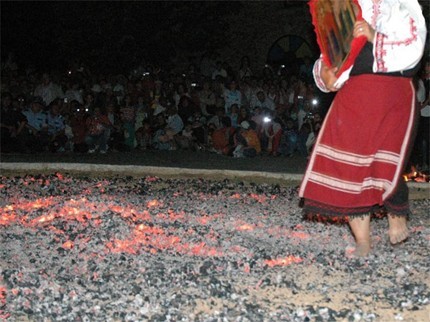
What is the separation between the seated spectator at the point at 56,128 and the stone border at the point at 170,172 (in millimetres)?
3829

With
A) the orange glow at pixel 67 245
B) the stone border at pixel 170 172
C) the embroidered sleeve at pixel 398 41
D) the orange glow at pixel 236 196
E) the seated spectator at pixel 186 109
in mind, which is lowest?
the orange glow at pixel 67 245

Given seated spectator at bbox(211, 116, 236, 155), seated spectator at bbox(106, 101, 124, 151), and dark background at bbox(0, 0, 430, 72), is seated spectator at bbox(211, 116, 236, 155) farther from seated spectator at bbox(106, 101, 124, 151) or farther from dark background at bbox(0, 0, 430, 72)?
dark background at bbox(0, 0, 430, 72)

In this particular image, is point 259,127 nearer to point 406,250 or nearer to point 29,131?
point 29,131

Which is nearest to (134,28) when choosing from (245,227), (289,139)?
→ (289,139)

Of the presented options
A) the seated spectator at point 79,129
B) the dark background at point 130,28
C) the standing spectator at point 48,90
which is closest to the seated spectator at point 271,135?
the seated spectator at point 79,129

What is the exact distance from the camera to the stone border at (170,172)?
27.1 ft

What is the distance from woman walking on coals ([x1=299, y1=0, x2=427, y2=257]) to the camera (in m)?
4.47

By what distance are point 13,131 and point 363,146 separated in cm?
929

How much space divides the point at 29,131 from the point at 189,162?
11.1ft

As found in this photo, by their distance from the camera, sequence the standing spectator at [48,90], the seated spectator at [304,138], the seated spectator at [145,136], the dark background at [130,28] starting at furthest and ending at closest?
the dark background at [130,28], the standing spectator at [48,90], the seated spectator at [145,136], the seated spectator at [304,138]

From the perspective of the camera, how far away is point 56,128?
1320 centimetres

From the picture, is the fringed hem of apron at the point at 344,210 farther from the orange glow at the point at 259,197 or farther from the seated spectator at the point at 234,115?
the seated spectator at the point at 234,115

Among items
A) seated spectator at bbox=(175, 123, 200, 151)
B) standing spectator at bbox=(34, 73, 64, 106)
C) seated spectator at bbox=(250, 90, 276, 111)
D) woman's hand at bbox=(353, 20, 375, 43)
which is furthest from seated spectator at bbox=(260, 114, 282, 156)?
woman's hand at bbox=(353, 20, 375, 43)

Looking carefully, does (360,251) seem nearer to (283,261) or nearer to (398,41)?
(283,261)
